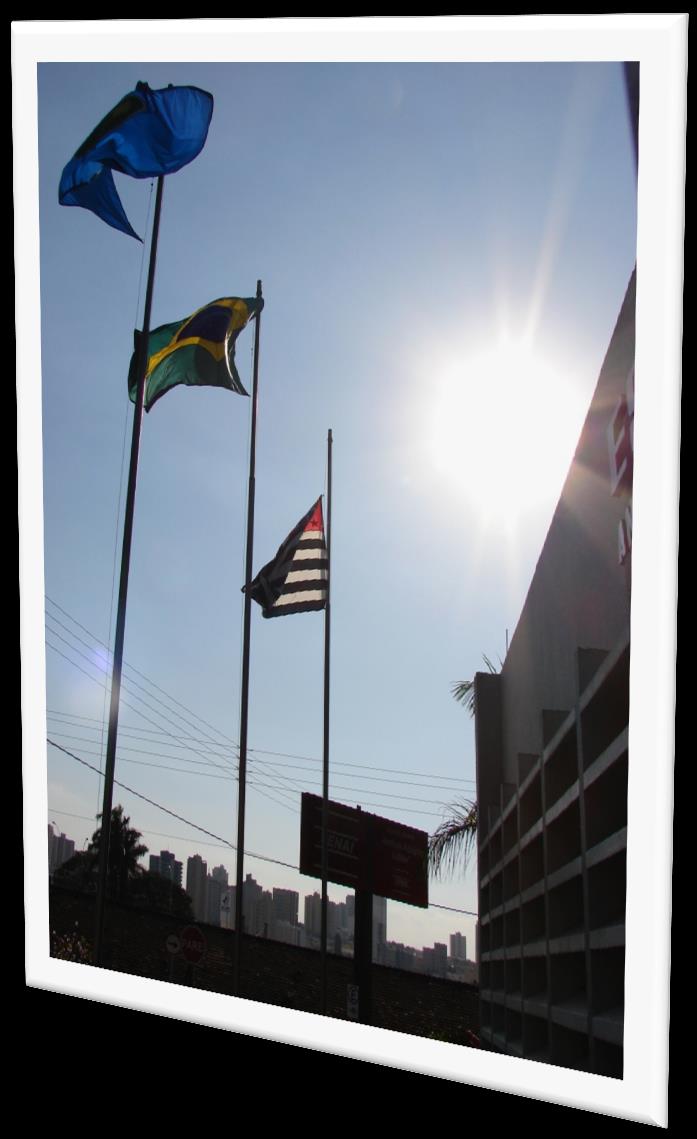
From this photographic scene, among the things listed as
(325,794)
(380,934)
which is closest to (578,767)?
(325,794)

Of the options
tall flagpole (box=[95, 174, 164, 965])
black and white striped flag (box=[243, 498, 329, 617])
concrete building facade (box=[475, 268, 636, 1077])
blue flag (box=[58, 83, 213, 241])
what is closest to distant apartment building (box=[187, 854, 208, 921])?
concrete building facade (box=[475, 268, 636, 1077])

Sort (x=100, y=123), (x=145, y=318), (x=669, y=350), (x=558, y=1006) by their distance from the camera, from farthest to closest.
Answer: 1. (x=145, y=318)
2. (x=100, y=123)
3. (x=558, y=1006)
4. (x=669, y=350)

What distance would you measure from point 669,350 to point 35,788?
6.55m

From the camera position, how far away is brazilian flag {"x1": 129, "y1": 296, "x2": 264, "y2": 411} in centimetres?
1470

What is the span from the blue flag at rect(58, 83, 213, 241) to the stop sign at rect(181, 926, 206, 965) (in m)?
12.5

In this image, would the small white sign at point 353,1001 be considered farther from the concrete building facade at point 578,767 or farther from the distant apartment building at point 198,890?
the distant apartment building at point 198,890

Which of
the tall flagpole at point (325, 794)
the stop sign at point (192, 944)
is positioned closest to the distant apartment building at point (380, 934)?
the tall flagpole at point (325, 794)

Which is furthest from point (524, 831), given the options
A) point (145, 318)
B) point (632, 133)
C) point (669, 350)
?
point (632, 133)

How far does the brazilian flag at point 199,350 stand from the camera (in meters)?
14.7

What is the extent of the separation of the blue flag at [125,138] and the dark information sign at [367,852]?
13.0 meters

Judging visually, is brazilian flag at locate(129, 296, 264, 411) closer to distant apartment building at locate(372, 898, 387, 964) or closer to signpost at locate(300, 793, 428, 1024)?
signpost at locate(300, 793, 428, 1024)

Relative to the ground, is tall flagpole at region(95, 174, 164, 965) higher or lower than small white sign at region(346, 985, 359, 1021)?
higher

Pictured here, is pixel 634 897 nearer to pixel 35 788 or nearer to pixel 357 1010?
pixel 35 788

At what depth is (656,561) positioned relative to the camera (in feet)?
19.2
